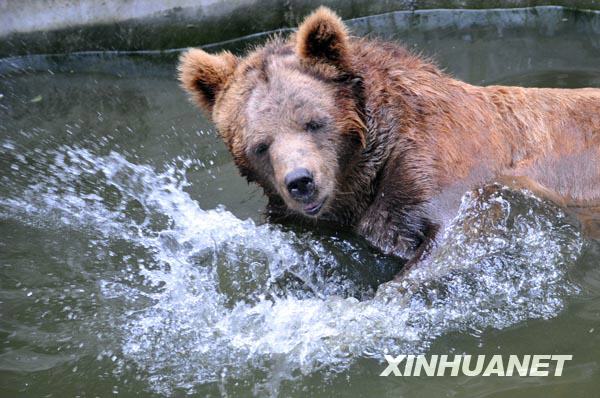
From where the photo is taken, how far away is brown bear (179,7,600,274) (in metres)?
5.07

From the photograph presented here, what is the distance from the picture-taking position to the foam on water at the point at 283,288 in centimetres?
470

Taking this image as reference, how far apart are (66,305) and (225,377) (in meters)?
1.47

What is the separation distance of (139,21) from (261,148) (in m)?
5.75

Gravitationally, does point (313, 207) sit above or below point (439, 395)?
above

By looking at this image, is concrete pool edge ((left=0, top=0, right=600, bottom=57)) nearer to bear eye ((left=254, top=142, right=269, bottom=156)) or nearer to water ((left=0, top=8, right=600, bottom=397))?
water ((left=0, top=8, right=600, bottom=397))

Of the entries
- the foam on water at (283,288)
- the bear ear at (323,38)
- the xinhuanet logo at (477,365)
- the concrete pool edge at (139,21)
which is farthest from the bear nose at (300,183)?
the concrete pool edge at (139,21)

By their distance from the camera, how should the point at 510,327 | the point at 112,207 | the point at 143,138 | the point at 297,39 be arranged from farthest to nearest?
the point at 143,138 → the point at 112,207 → the point at 297,39 → the point at 510,327

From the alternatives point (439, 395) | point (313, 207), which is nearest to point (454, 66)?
point (313, 207)

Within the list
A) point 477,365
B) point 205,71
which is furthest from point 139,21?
point 477,365

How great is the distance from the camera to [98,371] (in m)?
4.59

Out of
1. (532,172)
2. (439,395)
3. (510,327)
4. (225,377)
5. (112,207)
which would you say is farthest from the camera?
(112,207)

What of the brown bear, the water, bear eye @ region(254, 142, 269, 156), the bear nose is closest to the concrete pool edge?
the water

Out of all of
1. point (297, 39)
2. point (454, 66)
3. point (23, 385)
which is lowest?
point (23, 385)

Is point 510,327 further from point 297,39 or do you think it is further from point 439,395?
point 297,39
